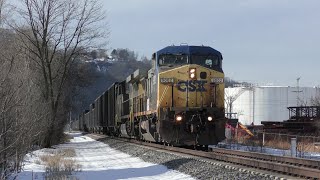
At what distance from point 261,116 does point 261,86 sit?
6729 millimetres

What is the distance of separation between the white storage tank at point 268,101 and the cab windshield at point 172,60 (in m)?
64.5

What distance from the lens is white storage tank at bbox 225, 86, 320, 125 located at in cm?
8538

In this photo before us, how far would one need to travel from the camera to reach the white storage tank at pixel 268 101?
85.4 m

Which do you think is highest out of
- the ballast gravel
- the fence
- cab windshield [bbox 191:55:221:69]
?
cab windshield [bbox 191:55:221:69]

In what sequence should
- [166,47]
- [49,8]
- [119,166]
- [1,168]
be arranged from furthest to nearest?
[49,8]
[166,47]
[119,166]
[1,168]

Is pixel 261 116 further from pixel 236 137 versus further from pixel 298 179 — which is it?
pixel 298 179

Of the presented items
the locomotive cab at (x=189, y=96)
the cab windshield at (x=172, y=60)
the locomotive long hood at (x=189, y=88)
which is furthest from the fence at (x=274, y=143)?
the cab windshield at (x=172, y=60)

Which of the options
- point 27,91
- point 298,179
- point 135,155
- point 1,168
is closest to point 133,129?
point 135,155

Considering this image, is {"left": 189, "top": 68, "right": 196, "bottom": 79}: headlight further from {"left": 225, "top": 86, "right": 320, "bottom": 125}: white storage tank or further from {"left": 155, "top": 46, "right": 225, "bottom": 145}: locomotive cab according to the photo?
{"left": 225, "top": 86, "right": 320, "bottom": 125}: white storage tank

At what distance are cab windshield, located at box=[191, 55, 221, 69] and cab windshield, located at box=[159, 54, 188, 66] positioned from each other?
1.21 feet

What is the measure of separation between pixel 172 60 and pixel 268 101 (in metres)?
68.8

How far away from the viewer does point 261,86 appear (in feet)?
295

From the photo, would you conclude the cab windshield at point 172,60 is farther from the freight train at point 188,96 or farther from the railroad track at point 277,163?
the railroad track at point 277,163

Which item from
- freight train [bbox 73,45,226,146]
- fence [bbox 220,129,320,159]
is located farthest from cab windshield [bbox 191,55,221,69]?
fence [bbox 220,129,320,159]
